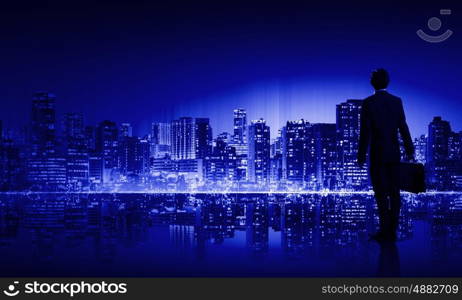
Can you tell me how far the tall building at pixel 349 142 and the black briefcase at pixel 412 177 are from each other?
17.3 m

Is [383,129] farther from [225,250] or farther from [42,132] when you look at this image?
[42,132]

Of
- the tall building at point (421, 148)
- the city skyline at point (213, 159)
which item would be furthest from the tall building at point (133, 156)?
the tall building at point (421, 148)

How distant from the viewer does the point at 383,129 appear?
5.36 meters

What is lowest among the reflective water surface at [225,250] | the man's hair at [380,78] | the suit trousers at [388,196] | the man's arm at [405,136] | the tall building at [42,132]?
the reflective water surface at [225,250]

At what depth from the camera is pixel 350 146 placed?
98.9ft

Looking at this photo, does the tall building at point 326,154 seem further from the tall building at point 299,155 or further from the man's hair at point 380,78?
the man's hair at point 380,78

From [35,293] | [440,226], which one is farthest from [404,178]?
[35,293]

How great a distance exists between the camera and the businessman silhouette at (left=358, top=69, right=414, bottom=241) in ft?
17.4

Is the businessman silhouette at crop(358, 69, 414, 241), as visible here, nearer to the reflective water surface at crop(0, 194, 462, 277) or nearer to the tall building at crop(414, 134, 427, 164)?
the reflective water surface at crop(0, 194, 462, 277)

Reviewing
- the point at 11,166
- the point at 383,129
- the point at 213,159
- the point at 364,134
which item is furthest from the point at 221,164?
the point at 383,129

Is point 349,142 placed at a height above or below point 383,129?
above

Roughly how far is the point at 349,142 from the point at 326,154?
1752mm

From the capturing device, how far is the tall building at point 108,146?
3238cm

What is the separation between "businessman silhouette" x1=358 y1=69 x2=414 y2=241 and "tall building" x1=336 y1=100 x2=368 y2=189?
669 inches
